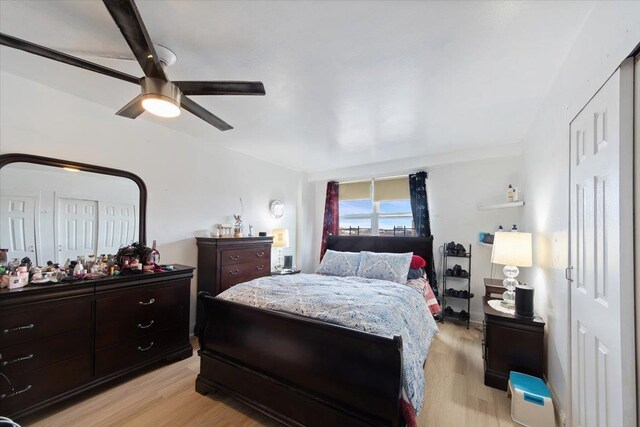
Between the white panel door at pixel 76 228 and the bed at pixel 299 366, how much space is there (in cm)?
124

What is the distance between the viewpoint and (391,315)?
1.76 metres

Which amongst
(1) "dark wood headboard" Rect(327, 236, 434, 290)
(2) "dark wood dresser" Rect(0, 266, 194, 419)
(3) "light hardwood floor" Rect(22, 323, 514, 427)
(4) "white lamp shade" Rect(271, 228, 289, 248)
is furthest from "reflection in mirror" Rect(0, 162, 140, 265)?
(1) "dark wood headboard" Rect(327, 236, 434, 290)

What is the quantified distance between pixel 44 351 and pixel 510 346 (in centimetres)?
354

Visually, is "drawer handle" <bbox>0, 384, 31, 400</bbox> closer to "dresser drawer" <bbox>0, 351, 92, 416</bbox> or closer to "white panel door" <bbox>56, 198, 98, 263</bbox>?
"dresser drawer" <bbox>0, 351, 92, 416</bbox>

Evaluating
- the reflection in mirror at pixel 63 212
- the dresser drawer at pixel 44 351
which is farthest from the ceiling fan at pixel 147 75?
the dresser drawer at pixel 44 351

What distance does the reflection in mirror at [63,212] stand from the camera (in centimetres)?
196

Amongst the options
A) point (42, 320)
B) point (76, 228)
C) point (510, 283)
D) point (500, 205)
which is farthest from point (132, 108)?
point (500, 205)

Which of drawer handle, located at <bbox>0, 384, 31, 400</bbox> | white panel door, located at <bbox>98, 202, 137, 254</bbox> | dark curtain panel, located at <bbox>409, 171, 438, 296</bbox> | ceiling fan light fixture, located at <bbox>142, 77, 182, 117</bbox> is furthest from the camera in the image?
dark curtain panel, located at <bbox>409, 171, 438, 296</bbox>

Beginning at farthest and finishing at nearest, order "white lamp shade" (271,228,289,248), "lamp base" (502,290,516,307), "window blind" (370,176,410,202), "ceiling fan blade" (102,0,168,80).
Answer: "window blind" (370,176,410,202), "white lamp shade" (271,228,289,248), "lamp base" (502,290,516,307), "ceiling fan blade" (102,0,168,80)

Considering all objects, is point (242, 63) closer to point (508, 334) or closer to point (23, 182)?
point (23, 182)

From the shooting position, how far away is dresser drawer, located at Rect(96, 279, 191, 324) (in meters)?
2.05

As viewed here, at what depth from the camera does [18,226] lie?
1.96 m

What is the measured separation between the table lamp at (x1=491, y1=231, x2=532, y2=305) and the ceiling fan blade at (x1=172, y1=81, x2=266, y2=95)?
2.49m

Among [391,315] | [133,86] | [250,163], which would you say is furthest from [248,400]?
[250,163]
